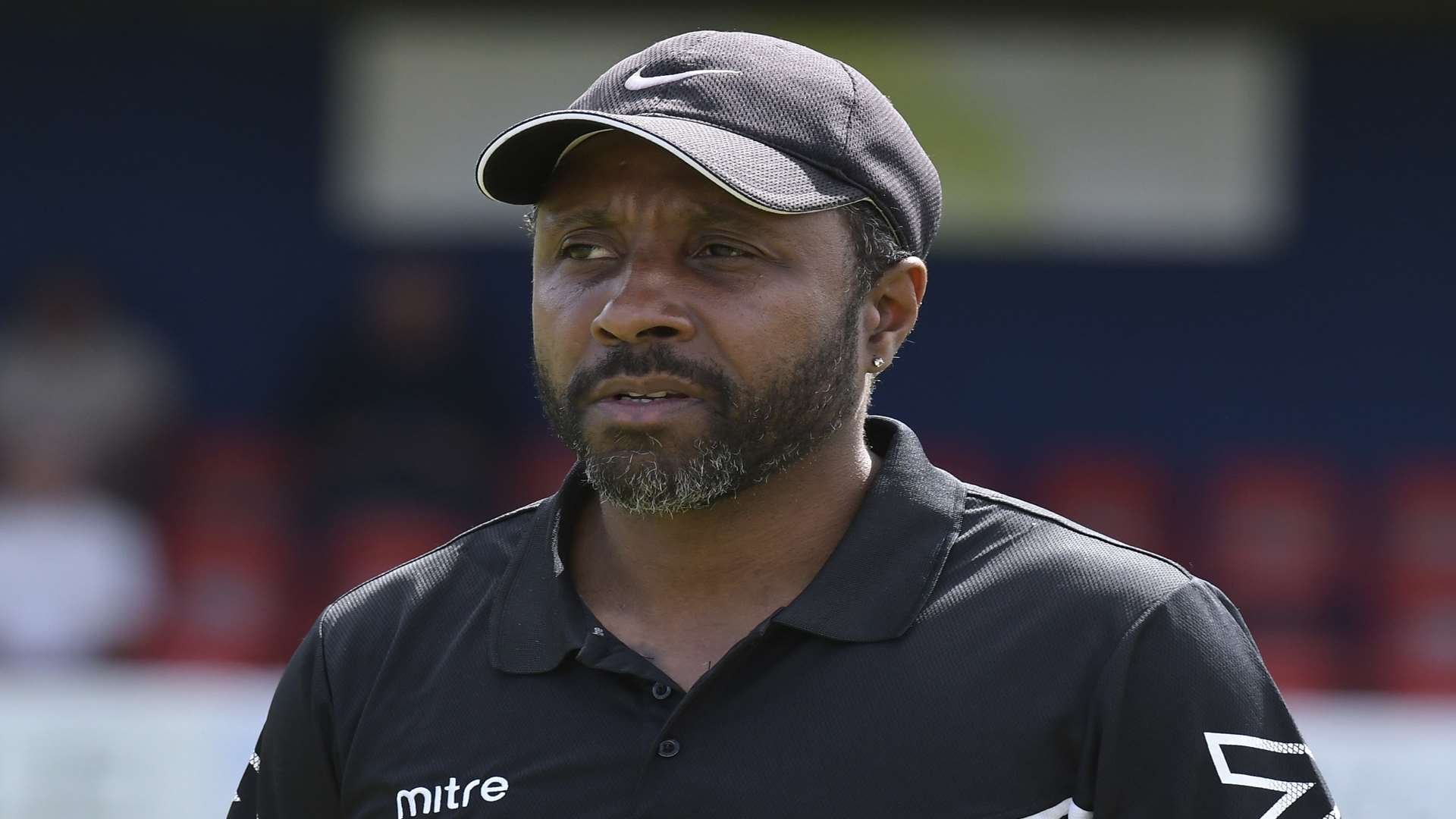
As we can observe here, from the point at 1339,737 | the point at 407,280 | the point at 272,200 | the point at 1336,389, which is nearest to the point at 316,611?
the point at 407,280

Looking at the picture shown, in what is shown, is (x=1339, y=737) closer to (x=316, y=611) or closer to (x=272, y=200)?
(x=316, y=611)

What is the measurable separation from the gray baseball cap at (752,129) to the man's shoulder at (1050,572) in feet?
1.08

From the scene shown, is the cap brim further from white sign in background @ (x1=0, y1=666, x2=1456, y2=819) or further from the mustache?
white sign in background @ (x1=0, y1=666, x2=1456, y2=819)

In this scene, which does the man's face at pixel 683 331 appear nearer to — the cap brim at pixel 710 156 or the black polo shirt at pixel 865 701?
the cap brim at pixel 710 156

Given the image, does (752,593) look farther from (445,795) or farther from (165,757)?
(165,757)

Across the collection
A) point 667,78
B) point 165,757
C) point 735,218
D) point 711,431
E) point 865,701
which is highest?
point 667,78

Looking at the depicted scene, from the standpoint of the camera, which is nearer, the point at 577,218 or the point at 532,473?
the point at 577,218

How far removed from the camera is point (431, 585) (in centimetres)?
213

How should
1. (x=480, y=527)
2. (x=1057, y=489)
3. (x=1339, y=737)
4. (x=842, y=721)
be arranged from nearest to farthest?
(x=842, y=721)
(x=480, y=527)
(x=1339, y=737)
(x=1057, y=489)

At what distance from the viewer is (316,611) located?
7312 mm

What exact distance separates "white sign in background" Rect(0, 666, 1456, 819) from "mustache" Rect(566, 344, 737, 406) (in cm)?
355

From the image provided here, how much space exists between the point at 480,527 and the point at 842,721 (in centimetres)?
58

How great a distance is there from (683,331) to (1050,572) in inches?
17.2

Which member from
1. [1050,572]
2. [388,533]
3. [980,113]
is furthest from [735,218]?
[980,113]
